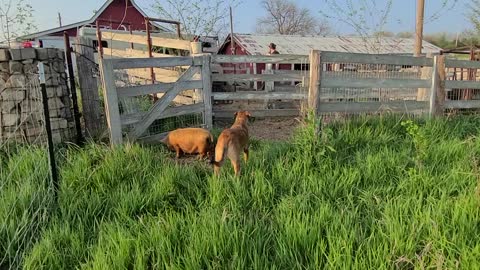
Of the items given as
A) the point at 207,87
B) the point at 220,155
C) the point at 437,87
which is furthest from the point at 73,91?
the point at 437,87

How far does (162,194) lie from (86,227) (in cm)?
75

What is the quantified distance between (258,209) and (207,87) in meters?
3.78

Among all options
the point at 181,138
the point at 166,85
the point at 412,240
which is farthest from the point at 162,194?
the point at 166,85

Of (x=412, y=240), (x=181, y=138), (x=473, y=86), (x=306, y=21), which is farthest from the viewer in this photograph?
(x=306, y=21)

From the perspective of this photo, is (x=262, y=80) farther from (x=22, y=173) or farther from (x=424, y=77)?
(x=22, y=173)

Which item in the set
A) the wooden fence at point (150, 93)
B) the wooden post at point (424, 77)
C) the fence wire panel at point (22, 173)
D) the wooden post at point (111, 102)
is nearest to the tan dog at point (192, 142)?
the wooden fence at point (150, 93)

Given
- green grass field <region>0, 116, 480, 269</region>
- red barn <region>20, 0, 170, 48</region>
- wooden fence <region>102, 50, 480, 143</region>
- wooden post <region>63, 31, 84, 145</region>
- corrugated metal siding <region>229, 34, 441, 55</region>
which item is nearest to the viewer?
A: green grass field <region>0, 116, 480, 269</region>

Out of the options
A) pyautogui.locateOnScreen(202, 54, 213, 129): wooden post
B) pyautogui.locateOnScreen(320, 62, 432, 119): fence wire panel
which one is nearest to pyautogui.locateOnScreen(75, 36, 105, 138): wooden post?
pyautogui.locateOnScreen(202, 54, 213, 129): wooden post

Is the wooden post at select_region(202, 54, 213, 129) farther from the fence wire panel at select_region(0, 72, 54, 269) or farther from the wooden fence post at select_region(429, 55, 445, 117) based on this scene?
the wooden fence post at select_region(429, 55, 445, 117)

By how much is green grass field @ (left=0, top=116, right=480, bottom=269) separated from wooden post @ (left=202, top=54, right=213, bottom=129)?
2.18 meters

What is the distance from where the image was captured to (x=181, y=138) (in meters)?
5.43

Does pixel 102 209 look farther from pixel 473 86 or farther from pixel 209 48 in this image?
pixel 209 48

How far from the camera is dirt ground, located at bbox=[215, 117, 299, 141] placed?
269 inches

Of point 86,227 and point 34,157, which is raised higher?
point 34,157
